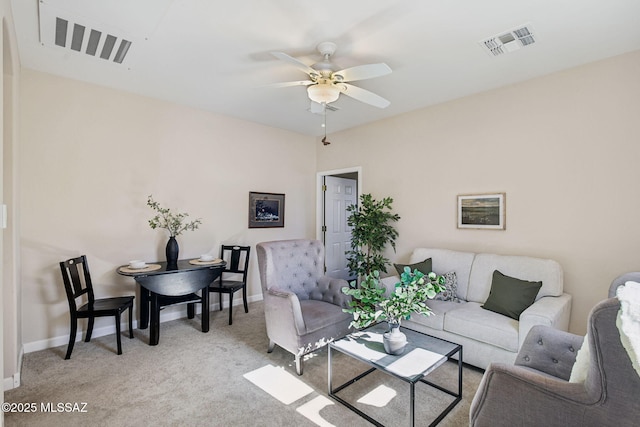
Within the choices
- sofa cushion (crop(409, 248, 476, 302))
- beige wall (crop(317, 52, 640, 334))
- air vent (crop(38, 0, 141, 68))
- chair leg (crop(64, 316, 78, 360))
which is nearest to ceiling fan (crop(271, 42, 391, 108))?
air vent (crop(38, 0, 141, 68))

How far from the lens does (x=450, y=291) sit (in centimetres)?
304

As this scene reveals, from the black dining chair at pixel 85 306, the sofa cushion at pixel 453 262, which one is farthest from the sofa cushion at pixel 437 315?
the black dining chair at pixel 85 306

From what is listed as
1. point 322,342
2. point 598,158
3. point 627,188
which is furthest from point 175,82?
point 627,188

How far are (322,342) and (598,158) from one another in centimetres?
284

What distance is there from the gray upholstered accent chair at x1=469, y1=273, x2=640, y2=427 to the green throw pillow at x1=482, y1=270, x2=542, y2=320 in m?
1.47

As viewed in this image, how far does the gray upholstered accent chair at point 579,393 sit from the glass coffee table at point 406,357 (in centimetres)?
46

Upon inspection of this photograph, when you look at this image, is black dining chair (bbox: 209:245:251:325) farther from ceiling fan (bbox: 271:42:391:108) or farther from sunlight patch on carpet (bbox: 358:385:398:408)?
ceiling fan (bbox: 271:42:391:108)

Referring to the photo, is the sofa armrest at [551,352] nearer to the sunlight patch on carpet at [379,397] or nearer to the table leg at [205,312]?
the sunlight patch on carpet at [379,397]

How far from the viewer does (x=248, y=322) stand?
140 inches

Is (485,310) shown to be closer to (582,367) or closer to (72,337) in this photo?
(582,367)

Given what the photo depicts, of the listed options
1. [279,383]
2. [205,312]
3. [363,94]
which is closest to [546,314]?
[279,383]

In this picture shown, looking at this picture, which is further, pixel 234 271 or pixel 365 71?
pixel 234 271

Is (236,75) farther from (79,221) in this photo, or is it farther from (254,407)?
(254,407)

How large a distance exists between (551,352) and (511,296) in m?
0.95
